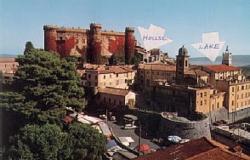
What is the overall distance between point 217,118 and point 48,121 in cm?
735

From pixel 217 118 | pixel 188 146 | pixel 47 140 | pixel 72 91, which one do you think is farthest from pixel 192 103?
pixel 188 146

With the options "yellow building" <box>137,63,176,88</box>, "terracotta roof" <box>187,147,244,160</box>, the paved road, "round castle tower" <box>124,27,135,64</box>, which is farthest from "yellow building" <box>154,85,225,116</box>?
"terracotta roof" <box>187,147,244,160</box>

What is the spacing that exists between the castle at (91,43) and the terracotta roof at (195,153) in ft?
40.0

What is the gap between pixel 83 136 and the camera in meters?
8.50

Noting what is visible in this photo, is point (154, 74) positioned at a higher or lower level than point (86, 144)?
higher

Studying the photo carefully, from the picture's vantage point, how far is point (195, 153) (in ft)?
19.3

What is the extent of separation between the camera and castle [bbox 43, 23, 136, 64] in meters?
17.8

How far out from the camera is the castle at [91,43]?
17.8 metres

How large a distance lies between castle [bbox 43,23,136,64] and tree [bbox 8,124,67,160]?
9438mm

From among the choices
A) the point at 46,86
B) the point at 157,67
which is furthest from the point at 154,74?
the point at 46,86

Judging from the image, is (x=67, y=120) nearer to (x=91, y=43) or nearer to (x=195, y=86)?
(x=195, y=86)

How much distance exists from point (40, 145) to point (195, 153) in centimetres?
360

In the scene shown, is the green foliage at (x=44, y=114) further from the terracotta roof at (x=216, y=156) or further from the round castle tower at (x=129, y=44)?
the round castle tower at (x=129, y=44)

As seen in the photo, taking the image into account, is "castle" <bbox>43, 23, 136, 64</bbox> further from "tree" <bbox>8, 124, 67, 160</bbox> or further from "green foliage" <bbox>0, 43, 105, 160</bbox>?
"tree" <bbox>8, 124, 67, 160</bbox>
